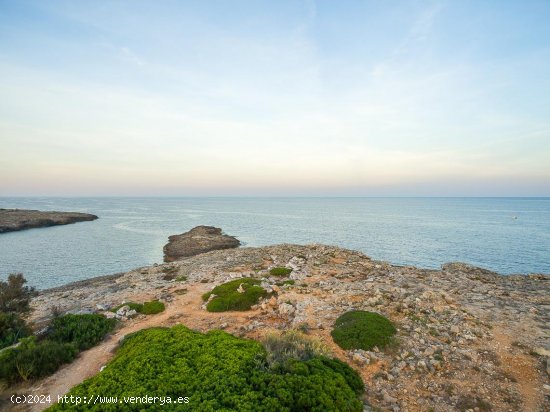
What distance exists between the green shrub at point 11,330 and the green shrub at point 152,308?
18.5 feet

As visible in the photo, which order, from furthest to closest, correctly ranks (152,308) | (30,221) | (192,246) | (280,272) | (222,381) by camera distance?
(30,221)
(192,246)
(280,272)
(152,308)
(222,381)

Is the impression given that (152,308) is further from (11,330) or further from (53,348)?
(11,330)

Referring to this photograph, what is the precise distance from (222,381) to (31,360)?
8.20 meters

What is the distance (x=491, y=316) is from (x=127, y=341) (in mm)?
18458

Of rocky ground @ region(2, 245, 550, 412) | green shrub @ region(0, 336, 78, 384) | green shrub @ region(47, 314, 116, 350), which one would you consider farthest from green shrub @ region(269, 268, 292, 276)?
green shrub @ region(0, 336, 78, 384)

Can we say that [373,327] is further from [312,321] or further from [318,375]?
[318,375]

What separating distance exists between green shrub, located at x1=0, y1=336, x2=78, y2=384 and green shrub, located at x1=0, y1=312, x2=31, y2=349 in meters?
3.12

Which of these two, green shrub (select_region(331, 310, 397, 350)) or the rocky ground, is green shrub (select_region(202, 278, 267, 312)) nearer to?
the rocky ground

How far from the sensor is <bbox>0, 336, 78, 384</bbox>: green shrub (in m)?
11.0

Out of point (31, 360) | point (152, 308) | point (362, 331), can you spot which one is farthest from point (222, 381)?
point (152, 308)

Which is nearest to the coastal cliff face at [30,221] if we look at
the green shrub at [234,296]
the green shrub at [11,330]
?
the green shrub at [11,330]

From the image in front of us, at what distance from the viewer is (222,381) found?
8.88m

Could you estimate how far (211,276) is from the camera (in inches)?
1069

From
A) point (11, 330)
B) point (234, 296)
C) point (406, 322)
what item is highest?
point (406, 322)
